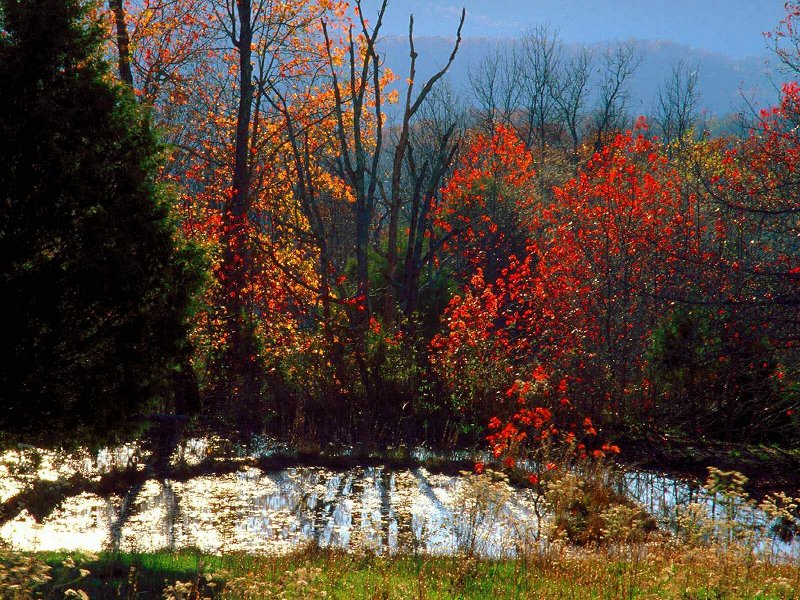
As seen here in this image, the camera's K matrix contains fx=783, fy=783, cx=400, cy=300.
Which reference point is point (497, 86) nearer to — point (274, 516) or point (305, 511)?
point (305, 511)

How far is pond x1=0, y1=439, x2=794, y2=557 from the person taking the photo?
831 cm

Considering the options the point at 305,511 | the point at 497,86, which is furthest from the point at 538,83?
the point at 305,511

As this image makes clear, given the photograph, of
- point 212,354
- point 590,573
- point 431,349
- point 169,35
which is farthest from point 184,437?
point 169,35

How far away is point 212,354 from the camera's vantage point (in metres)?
14.6

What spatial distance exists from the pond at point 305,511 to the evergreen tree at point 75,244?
1473mm

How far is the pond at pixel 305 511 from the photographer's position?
27.3 feet

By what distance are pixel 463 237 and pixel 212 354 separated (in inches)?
341

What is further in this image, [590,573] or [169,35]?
[169,35]

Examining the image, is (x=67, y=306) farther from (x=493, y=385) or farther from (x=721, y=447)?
(x=721, y=447)

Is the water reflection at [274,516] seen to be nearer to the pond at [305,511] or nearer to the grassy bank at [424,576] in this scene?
the pond at [305,511]

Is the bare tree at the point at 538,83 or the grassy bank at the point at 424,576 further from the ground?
the bare tree at the point at 538,83

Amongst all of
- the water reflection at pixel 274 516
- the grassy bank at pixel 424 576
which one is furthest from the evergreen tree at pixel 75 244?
the grassy bank at pixel 424 576

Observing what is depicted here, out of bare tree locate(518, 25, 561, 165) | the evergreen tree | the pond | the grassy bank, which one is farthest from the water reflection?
bare tree locate(518, 25, 561, 165)

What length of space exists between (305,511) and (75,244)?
4.39 meters
